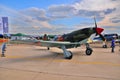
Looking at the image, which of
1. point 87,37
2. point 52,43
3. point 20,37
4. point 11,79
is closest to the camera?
point 11,79

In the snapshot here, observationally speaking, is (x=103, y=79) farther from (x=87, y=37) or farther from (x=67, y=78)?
(x=87, y=37)

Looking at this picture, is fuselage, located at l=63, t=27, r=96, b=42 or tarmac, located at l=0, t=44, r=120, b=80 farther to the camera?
fuselage, located at l=63, t=27, r=96, b=42

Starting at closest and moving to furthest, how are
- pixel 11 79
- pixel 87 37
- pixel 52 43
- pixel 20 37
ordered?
pixel 11 79
pixel 20 37
pixel 52 43
pixel 87 37

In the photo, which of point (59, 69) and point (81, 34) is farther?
point (81, 34)

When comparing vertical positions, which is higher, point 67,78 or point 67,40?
point 67,40

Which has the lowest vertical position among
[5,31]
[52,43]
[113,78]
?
[113,78]

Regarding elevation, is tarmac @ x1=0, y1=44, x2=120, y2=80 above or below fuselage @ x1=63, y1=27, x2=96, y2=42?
below

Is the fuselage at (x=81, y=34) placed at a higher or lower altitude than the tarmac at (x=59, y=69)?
higher

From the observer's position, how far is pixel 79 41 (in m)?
13.5

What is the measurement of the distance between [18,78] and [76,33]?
26.2ft

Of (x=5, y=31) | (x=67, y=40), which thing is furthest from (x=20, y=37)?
(x=67, y=40)

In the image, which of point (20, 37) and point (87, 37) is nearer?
point (20, 37)

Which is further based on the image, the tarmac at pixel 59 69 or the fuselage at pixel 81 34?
the fuselage at pixel 81 34

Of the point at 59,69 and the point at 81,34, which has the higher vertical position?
the point at 81,34
